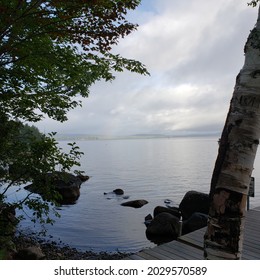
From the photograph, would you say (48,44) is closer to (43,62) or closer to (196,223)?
(43,62)

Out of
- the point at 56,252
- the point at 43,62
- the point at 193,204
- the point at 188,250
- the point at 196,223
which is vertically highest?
the point at 43,62

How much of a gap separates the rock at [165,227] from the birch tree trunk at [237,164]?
540 inches

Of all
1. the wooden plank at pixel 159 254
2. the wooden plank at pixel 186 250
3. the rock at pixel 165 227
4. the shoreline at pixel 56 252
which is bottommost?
the shoreline at pixel 56 252

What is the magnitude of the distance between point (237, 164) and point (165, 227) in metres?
14.3

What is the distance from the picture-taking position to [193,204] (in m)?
A: 20.8

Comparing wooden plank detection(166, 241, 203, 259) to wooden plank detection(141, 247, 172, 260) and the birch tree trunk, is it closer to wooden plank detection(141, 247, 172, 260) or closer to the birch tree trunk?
wooden plank detection(141, 247, 172, 260)

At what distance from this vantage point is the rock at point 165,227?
15.5m

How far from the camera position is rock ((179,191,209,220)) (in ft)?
66.3

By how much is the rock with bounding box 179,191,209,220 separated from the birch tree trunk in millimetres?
18538

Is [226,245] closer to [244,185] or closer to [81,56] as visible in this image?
[244,185]

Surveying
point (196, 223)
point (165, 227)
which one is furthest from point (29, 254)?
point (196, 223)

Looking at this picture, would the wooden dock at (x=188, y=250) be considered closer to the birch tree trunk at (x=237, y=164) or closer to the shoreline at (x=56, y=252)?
the birch tree trunk at (x=237, y=164)

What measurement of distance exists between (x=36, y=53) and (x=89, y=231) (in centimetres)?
1424

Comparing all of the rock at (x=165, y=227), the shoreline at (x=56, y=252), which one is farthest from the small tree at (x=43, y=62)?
the rock at (x=165, y=227)
